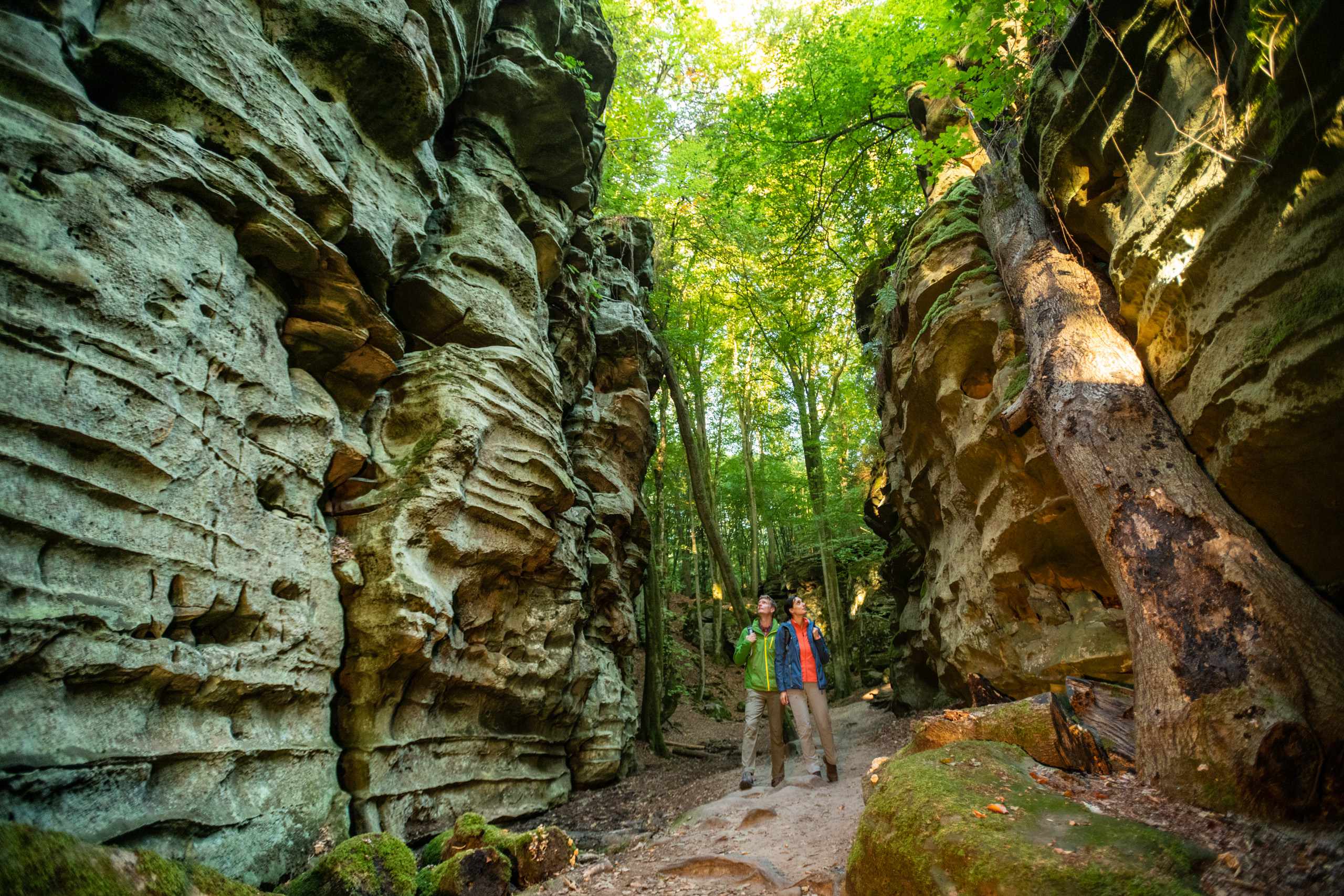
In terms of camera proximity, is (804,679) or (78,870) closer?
(78,870)

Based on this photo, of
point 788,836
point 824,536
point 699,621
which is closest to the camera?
point 788,836

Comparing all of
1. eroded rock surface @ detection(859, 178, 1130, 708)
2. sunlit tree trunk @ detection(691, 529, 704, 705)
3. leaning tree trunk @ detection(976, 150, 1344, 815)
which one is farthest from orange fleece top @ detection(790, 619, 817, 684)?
sunlit tree trunk @ detection(691, 529, 704, 705)

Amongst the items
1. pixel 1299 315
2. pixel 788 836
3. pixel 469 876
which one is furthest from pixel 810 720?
pixel 1299 315

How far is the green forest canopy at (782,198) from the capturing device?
380 inches

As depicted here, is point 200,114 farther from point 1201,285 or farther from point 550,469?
point 1201,285

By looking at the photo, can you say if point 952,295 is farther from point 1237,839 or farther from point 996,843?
point 996,843

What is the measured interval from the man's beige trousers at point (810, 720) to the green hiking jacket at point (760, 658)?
0.30 meters

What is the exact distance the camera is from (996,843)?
2891mm

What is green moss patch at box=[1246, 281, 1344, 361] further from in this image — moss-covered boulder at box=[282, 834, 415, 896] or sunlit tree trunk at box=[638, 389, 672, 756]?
sunlit tree trunk at box=[638, 389, 672, 756]

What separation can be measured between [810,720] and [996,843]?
4.80m

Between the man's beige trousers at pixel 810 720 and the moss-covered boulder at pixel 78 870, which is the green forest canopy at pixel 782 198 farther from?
the moss-covered boulder at pixel 78 870

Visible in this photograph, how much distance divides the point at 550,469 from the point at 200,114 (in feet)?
17.4

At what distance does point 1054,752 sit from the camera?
14.4 ft

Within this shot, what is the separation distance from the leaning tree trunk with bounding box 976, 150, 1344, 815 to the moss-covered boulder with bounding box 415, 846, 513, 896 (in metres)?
4.54
